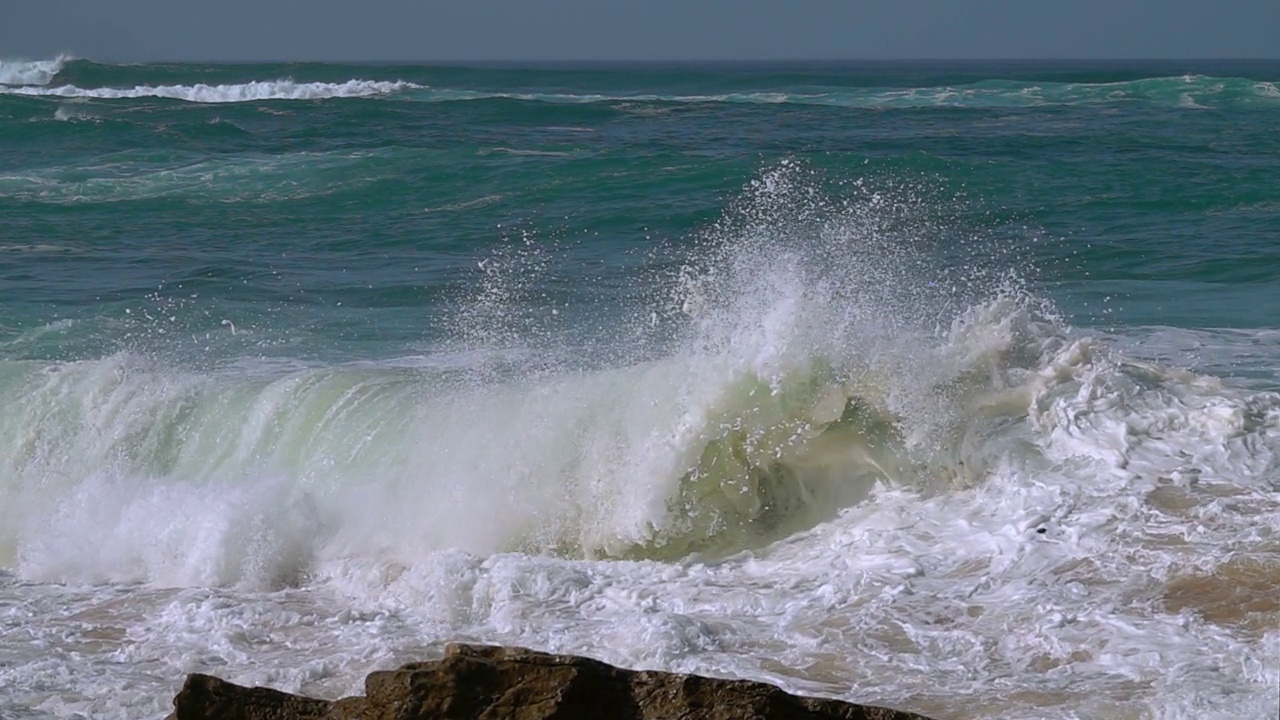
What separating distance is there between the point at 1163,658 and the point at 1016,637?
0.52 metres

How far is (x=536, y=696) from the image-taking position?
3.89m

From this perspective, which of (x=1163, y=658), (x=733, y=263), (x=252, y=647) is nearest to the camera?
(x=1163, y=658)

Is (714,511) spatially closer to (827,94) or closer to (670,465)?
(670,465)

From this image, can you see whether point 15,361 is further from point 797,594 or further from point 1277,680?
point 1277,680

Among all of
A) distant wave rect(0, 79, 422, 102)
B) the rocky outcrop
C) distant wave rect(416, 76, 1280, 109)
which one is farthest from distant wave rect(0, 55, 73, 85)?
the rocky outcrop

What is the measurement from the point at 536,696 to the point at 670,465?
3.29 metres

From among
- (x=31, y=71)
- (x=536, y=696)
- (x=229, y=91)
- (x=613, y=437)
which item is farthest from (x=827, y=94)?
A: (x=536, y=696)

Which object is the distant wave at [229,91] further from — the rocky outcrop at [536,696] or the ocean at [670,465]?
the rocky outcrop at [536,696]

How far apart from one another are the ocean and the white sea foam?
0.02 metres

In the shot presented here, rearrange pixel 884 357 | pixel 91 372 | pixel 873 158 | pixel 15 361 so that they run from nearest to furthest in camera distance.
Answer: pixel 884 357 < pixel 91 372 < pixel 15 361 < pixel 873 158

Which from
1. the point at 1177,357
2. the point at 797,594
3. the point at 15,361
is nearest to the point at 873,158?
the point at 1177,357

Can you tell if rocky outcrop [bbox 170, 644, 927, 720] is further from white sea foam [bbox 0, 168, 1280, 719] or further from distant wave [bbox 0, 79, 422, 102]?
distant wave [bbox 0, 79, 422, 102]

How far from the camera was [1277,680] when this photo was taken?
4.55 meters

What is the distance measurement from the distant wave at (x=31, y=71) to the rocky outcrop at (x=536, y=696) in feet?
154
